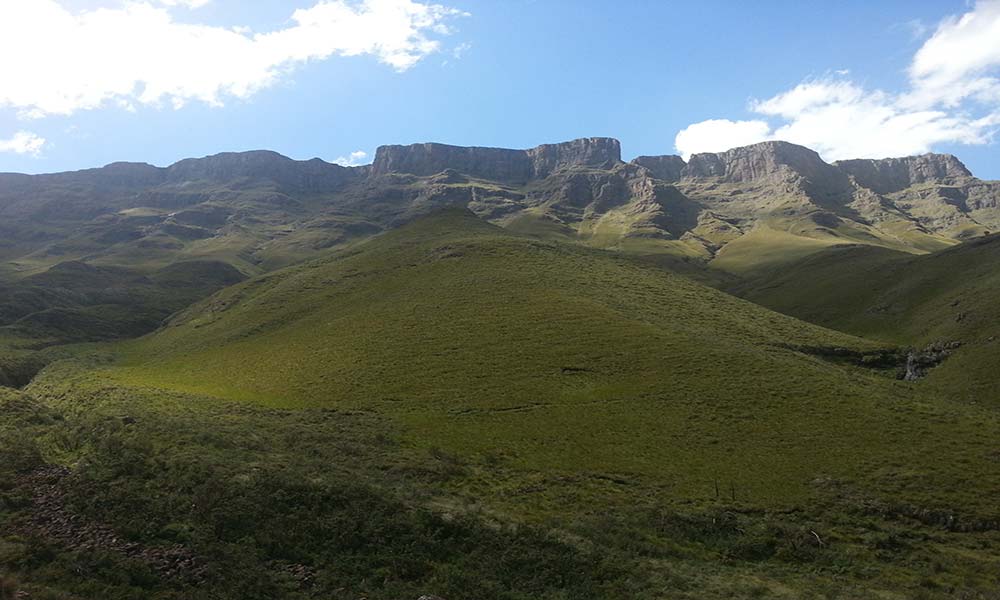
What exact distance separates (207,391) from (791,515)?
2378 inches

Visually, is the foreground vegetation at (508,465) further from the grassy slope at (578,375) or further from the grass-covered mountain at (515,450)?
the grassy slope at (578,375)

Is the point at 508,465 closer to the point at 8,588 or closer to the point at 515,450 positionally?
the point at 515,450

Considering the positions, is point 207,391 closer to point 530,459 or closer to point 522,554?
point 530,459

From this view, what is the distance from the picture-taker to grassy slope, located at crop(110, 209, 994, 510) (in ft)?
146

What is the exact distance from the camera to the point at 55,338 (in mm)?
119625

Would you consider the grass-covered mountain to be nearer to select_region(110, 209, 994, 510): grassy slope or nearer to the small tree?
the small tree

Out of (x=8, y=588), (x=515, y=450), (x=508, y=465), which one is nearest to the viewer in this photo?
→ (x=8, y=588)

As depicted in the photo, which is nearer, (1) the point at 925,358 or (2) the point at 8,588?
(2) the point at 8,588

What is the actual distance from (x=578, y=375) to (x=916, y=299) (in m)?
80.6

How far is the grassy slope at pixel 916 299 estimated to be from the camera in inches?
2697

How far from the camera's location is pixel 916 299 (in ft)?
347

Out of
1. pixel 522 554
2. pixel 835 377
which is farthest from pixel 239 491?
pixel 835 377

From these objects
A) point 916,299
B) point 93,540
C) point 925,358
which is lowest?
point 925,358

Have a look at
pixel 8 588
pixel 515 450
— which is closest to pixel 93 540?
pixel 8 588
